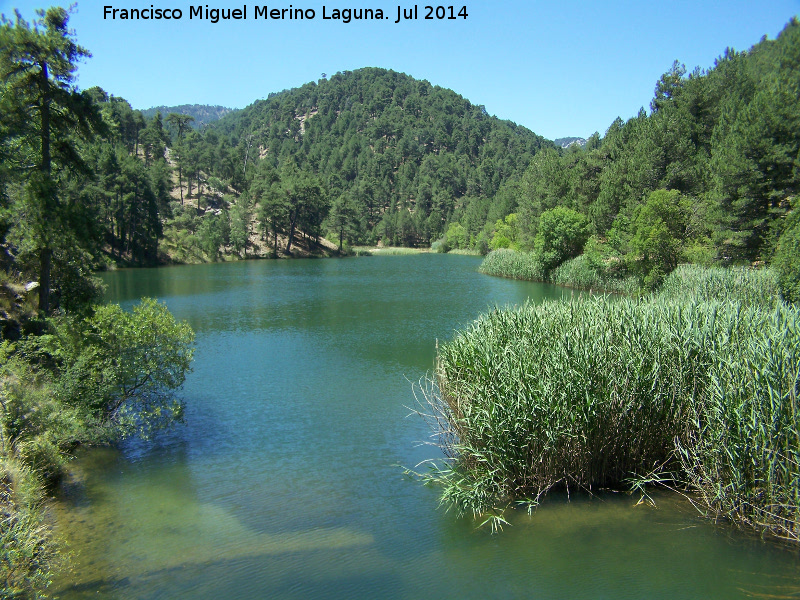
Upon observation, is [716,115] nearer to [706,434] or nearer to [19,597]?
[706,434]

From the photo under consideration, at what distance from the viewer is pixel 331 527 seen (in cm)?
960

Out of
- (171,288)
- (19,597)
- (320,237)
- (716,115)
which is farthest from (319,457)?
(320,237)

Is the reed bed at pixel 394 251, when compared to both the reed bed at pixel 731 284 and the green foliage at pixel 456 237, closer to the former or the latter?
the green foliage at pixel 456 237

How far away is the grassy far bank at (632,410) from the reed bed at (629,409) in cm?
2

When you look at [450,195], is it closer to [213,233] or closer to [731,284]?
[213,233]

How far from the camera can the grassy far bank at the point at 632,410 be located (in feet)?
28.3

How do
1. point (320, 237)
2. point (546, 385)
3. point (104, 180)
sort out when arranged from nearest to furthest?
point (546, 385)
point (104, 180)
point (320, 237)

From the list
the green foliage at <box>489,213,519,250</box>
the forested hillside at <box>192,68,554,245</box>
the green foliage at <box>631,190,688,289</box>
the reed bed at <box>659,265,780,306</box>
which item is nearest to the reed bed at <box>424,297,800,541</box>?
the reed bed at <box>659,265,780,306</box>

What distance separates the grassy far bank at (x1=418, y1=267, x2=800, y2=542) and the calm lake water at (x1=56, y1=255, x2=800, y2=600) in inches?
21.0

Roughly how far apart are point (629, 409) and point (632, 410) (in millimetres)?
106

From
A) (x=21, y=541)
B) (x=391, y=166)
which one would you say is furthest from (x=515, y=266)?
(x=391, y=166)

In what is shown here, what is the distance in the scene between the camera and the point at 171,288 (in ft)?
143

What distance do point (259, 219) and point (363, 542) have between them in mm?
81843

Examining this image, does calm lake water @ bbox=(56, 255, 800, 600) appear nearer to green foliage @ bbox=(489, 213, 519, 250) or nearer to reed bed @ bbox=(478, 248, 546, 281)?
reed bed @ bbox=(478, 248, 546, 281)
